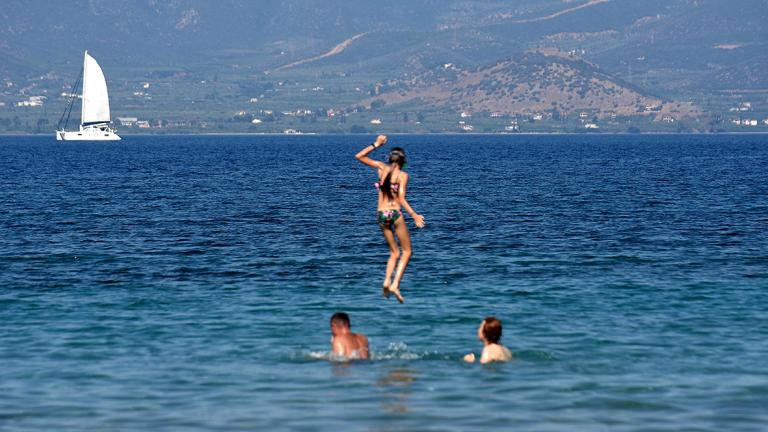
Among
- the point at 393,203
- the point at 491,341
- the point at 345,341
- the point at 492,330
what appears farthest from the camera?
the point at 345,341

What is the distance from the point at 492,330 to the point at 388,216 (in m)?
3.25

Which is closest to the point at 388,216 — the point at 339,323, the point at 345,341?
the point at 339,323

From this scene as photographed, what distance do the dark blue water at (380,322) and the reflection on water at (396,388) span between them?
0.08 metres

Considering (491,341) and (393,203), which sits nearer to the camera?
(393,203)

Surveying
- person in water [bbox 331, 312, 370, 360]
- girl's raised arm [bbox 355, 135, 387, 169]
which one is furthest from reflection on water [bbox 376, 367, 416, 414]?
girl's raised arm [bbox 355, 135, 387, 169]

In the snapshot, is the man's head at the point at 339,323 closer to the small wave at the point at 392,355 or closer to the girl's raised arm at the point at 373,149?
the small wave at the point at 392,355

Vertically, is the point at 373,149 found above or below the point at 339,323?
above

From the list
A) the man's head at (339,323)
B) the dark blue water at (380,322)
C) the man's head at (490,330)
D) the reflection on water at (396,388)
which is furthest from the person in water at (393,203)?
the dark blue water at (380,322)

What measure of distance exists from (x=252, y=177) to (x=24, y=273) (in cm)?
8457

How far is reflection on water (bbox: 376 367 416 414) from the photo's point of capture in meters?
22.2

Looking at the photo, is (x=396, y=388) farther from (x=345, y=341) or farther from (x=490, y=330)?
(x=490, y=330)

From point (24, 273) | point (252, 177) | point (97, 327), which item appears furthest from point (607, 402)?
point (252, 177)

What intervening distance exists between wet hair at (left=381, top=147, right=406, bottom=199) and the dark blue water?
12.3 feet

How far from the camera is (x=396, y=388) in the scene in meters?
23.8
